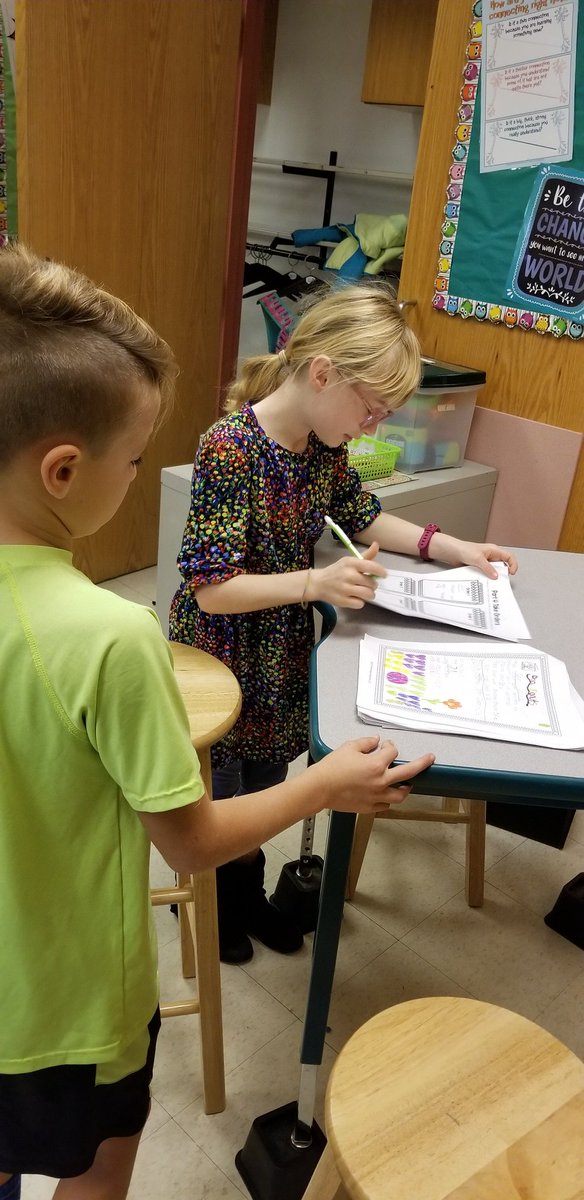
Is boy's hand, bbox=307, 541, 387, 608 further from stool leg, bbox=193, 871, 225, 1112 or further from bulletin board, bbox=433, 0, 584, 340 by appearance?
bulletin board, bbox=433, 0, 584, 340

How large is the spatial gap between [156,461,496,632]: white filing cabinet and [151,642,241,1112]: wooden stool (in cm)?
82

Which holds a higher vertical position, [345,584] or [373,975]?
[345,584]

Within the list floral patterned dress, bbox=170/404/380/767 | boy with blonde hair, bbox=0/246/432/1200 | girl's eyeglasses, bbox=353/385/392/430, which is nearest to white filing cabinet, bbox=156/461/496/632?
floral patterned dress, bbox=170/404/380/767

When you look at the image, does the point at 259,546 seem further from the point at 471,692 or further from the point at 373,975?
the point at 373,975

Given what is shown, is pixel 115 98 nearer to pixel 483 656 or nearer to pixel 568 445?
pixel 568 445

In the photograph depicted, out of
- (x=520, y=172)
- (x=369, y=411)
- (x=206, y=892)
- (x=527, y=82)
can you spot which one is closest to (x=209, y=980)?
(x=206, y=892)

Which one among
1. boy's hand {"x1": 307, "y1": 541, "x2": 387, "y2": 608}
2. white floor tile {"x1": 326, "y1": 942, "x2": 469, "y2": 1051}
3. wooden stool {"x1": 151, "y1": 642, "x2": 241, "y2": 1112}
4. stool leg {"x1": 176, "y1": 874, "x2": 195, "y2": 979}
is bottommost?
white floor tile {"x1": 326, "y1": 942, "x2": 469, "y2": 1051}

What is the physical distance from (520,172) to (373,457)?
81cm

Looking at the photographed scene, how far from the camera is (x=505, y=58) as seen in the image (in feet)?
7.21

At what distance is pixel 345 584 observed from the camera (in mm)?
Answer: 1274

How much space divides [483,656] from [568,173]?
4.88 ft

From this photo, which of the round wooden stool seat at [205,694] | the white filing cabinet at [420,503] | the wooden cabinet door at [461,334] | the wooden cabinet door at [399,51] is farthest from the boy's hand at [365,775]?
the wooden cabinet door at [399,51]

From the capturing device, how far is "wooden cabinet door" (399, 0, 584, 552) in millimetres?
2295

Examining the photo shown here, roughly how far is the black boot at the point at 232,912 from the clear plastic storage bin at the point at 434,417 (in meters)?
1.15
